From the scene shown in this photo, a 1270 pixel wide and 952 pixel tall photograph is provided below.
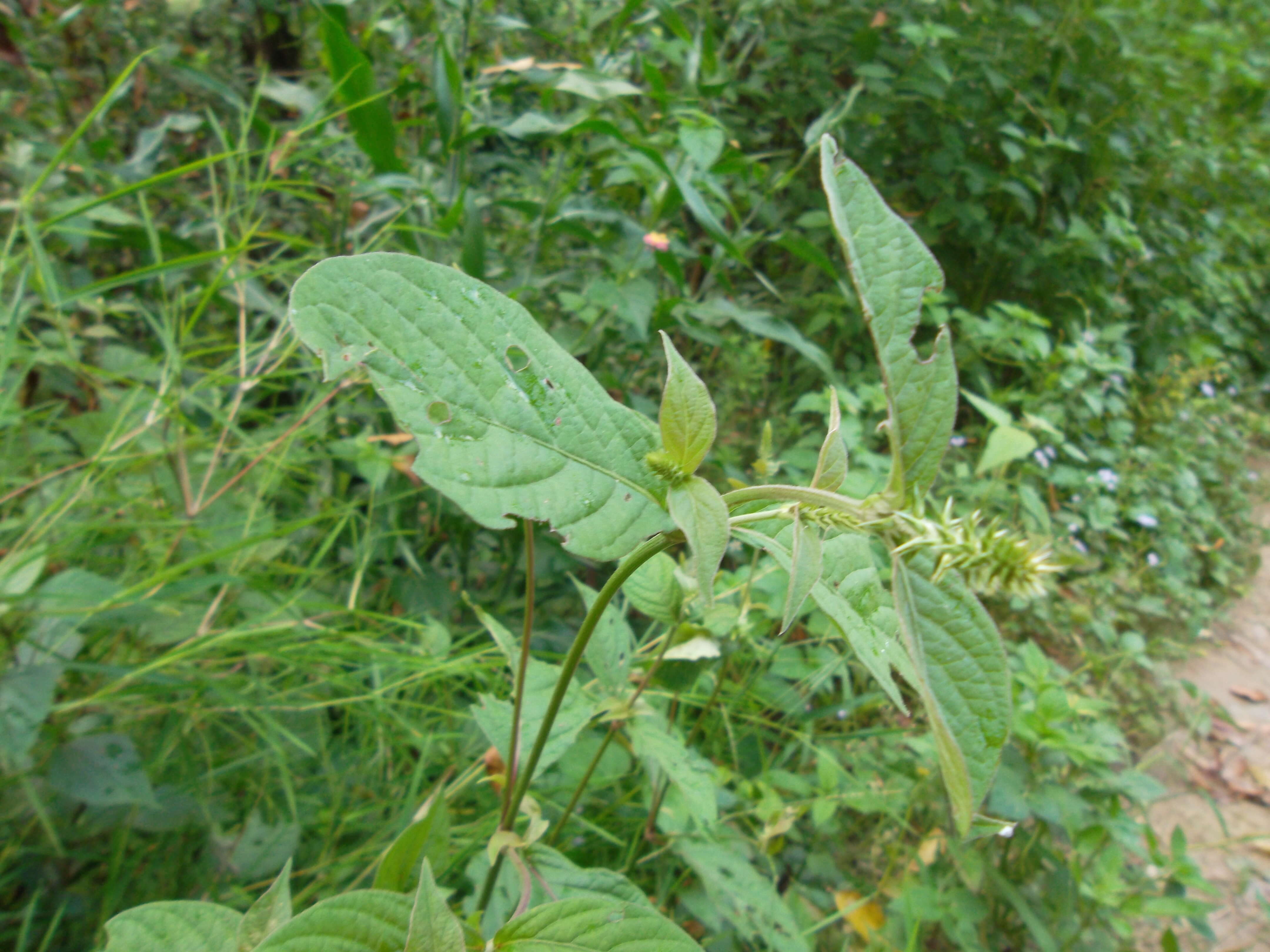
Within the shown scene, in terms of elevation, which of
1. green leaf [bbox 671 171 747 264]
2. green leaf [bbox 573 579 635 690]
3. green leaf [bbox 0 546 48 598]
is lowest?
green leaf [bbox 0 546 48 598]

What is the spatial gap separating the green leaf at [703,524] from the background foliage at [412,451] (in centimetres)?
21

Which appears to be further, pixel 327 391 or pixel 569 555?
pixel 569 555

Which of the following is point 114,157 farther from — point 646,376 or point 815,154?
point 815,154

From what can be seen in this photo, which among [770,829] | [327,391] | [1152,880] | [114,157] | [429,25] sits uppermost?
[429,25]

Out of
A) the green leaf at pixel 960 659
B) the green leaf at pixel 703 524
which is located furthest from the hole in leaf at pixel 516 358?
the green leaf at pixel 960 659

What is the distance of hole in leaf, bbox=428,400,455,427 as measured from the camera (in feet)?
1.08

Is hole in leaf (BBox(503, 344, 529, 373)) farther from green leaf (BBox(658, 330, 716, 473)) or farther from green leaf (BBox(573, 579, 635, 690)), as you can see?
green leaf (BBox(573, 579, 635, 690))

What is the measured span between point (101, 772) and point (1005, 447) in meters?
1.30

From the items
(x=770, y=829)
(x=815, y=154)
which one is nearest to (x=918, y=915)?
(x=770, y=829)

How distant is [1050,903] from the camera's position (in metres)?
1.06

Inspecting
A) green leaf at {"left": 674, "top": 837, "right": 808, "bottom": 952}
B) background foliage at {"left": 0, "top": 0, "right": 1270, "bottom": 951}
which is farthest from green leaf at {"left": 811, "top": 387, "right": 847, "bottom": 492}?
green leaf at {"left": 674, "top": 837, "right": 808, "bottom": 952}

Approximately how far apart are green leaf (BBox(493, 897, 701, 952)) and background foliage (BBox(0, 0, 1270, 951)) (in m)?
0.19

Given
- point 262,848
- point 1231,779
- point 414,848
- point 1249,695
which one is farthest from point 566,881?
point 1249,695

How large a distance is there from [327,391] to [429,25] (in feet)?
2.81
